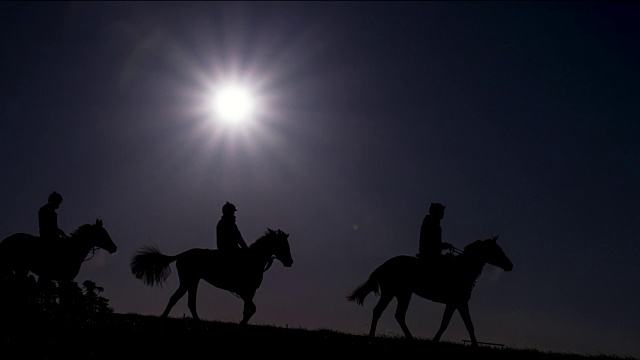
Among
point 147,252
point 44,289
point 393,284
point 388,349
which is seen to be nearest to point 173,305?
point 147,252

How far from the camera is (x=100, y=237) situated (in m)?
18.4

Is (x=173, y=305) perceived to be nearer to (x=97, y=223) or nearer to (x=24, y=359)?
(x=97, y=223)

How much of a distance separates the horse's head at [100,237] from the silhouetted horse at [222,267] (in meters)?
1.55

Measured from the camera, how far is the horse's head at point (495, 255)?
1622 cm

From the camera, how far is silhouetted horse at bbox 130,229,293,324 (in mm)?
16625

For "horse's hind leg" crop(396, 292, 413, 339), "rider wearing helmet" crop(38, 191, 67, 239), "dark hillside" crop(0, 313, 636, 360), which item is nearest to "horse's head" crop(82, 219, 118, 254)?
"rider wearing helmet" crop(38, 191, 67, 239)

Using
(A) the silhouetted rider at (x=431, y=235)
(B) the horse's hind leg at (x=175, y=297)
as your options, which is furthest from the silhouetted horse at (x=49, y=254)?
(A) the silhouetted rider at (x=431, y=235)

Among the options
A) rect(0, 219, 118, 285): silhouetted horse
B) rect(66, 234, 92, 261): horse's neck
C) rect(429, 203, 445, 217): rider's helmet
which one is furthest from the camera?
rect(66, 234, 92, 261): horse's neck

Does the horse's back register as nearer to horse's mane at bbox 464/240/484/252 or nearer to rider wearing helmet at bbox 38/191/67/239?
rider wearing helmet at bbox 38/191/67/239

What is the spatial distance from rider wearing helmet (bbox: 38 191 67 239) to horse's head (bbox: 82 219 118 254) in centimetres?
137

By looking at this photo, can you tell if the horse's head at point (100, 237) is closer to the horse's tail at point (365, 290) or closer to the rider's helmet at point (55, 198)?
the rider's helmet at point (55, 198)

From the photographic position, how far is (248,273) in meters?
16.8

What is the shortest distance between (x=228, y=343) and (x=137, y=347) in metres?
1.51

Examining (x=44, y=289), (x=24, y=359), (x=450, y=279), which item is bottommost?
(x=24, y=359)
